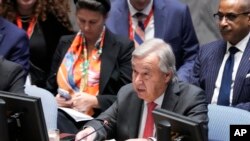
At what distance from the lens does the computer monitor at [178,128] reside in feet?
7.79

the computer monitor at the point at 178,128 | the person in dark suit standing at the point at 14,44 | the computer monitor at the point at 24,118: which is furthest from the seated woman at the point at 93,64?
the computer monitor at the point at 178,128

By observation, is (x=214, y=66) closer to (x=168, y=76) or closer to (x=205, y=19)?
(x=168, y=76)

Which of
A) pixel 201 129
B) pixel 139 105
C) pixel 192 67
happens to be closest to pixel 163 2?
pixel 192 67

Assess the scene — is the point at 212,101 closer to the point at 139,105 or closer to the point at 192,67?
the point at 192,67

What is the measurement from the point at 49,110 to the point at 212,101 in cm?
109

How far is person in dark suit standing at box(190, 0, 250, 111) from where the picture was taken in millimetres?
3930

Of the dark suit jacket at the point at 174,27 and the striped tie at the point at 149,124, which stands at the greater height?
the dark suit jacket at the point at 174,27

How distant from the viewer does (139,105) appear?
337cm

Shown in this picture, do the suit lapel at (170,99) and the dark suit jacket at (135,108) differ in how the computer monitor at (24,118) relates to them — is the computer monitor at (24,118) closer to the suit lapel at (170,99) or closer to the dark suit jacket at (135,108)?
the dark suit jacket at (135,108)

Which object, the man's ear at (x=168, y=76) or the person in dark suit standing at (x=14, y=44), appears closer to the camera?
the man's ear at (x=168, y=76)

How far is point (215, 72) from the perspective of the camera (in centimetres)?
405

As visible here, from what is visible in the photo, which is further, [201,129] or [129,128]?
[129,128]

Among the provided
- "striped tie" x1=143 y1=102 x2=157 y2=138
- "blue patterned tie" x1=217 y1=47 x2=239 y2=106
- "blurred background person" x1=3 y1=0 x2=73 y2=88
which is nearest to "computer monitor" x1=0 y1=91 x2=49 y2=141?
"striped tie" x1=143 y1=102 x2=157 y2=138

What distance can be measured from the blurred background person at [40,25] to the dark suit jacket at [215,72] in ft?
3.75
